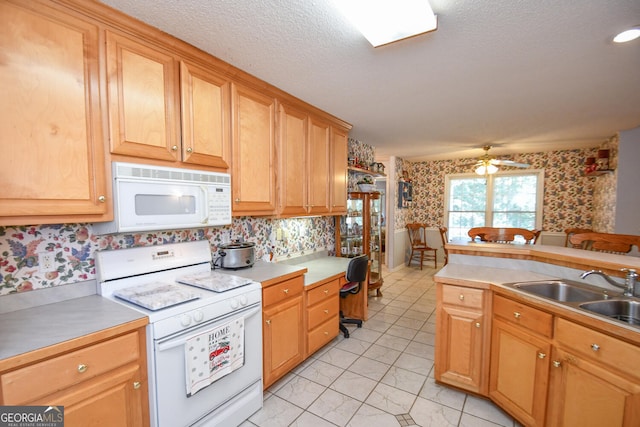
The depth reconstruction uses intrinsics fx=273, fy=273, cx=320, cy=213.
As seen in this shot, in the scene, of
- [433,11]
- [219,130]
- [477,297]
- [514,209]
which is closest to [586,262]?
[477,297]

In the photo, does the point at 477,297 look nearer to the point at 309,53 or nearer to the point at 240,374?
the point at 240,374

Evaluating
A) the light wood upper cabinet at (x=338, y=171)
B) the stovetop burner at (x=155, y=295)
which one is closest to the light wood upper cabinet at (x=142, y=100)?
the stovetop burner at (x=155, y=295)

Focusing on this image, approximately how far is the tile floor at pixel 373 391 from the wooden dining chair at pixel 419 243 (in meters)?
3.13

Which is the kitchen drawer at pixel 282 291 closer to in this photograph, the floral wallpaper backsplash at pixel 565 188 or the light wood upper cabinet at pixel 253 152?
the light wood upper cabinet at pixel 253 152

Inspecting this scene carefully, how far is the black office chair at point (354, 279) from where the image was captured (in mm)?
2846

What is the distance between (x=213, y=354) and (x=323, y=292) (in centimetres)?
121

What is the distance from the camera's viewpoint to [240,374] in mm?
1788

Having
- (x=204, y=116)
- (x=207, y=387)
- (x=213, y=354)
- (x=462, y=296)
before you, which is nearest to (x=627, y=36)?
(x=462, y=296)

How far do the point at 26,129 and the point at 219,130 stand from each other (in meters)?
0.99

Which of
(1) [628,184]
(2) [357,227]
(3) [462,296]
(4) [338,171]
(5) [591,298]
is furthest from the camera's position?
(2) [357,227]

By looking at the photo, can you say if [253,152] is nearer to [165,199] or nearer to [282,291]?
[165,199]

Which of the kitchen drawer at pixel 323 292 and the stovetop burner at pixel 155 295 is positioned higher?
the stovetop burner at pixel 155 295

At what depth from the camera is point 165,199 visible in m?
1.68

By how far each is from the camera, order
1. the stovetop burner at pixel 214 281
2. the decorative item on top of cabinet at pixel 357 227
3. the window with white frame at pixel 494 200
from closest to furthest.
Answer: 1. the stovetop burner at pixel 214 281
2. the decorative item on top of cabinet at pixel 357 227
3. the window with white frame at pixel 494 200
